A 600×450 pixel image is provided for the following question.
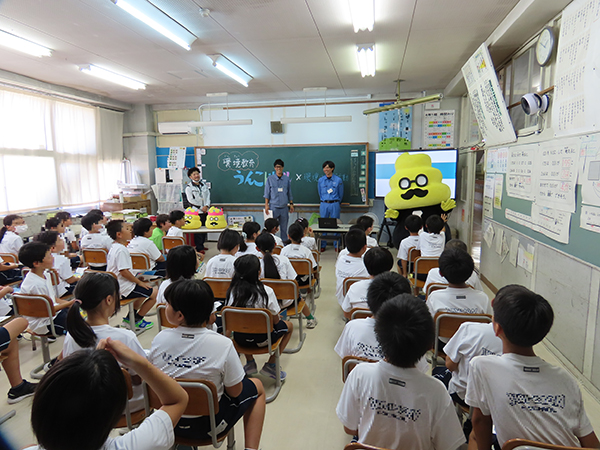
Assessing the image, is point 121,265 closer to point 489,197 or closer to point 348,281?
point 348,281

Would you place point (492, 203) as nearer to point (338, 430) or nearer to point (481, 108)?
point (481, 108)

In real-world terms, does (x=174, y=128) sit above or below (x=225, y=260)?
above

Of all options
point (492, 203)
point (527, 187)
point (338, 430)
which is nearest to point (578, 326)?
point (527, 187)

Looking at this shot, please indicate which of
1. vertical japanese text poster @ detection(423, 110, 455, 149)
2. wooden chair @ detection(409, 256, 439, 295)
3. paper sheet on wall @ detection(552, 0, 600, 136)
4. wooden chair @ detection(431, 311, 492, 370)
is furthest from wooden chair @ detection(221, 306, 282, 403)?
vertical japanese text poster @ detection(423, 110, 455, 149)

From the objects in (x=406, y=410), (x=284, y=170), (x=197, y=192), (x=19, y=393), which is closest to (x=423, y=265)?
(x=406, y=410)

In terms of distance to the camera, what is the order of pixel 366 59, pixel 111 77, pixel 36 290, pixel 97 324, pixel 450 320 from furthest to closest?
pixel 111 77 → pixel 366 59 → pixel 36 290 → pixel 450 320 → pixel 97 324

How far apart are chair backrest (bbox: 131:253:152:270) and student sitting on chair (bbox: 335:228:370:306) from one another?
6.56ft

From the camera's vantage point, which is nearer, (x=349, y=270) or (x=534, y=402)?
(x=534, y=402)

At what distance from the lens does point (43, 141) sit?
582 cm

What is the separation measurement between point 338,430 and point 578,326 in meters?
1.87

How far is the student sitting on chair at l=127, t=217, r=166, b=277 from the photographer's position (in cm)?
364

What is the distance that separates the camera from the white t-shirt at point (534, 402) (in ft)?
3.60

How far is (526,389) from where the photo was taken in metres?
1.12

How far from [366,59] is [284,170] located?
302 cm
